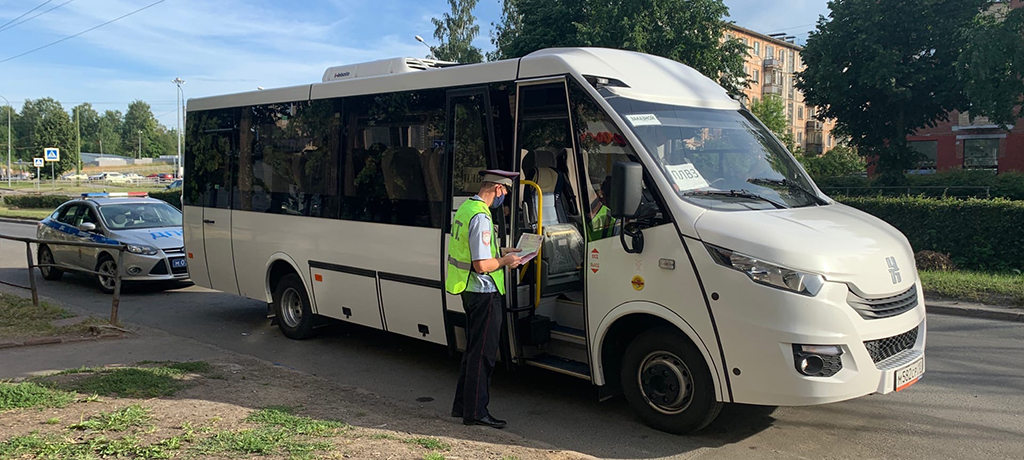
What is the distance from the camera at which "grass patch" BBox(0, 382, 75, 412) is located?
5.31m

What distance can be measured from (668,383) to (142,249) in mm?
10061

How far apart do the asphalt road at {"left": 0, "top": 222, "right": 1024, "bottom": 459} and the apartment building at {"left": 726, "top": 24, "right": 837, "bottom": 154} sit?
8829cm

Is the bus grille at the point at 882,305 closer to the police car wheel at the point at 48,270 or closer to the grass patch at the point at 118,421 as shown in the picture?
the grass patch at the point at 118,421

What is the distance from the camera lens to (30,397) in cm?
546

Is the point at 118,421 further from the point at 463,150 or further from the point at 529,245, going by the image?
the point at 463,150

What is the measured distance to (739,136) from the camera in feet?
19.6

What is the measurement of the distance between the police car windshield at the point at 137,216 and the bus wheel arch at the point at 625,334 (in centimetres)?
1046

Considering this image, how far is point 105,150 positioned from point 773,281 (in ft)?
540

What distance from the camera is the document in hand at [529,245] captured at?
5605 mm

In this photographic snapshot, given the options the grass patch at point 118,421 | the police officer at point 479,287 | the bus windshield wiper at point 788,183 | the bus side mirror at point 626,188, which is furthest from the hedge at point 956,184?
the grass patch at point 118,421

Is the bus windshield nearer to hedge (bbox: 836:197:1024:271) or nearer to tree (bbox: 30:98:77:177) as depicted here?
Answer: hedge (bbox: 836:197:1024:271)

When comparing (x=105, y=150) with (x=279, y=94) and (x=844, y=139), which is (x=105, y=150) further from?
(x=279, y=94)

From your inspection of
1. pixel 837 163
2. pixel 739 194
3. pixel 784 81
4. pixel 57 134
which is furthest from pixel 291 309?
pixel 784 81

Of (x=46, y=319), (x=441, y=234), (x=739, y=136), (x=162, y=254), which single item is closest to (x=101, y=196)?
(x=162, y=254)
